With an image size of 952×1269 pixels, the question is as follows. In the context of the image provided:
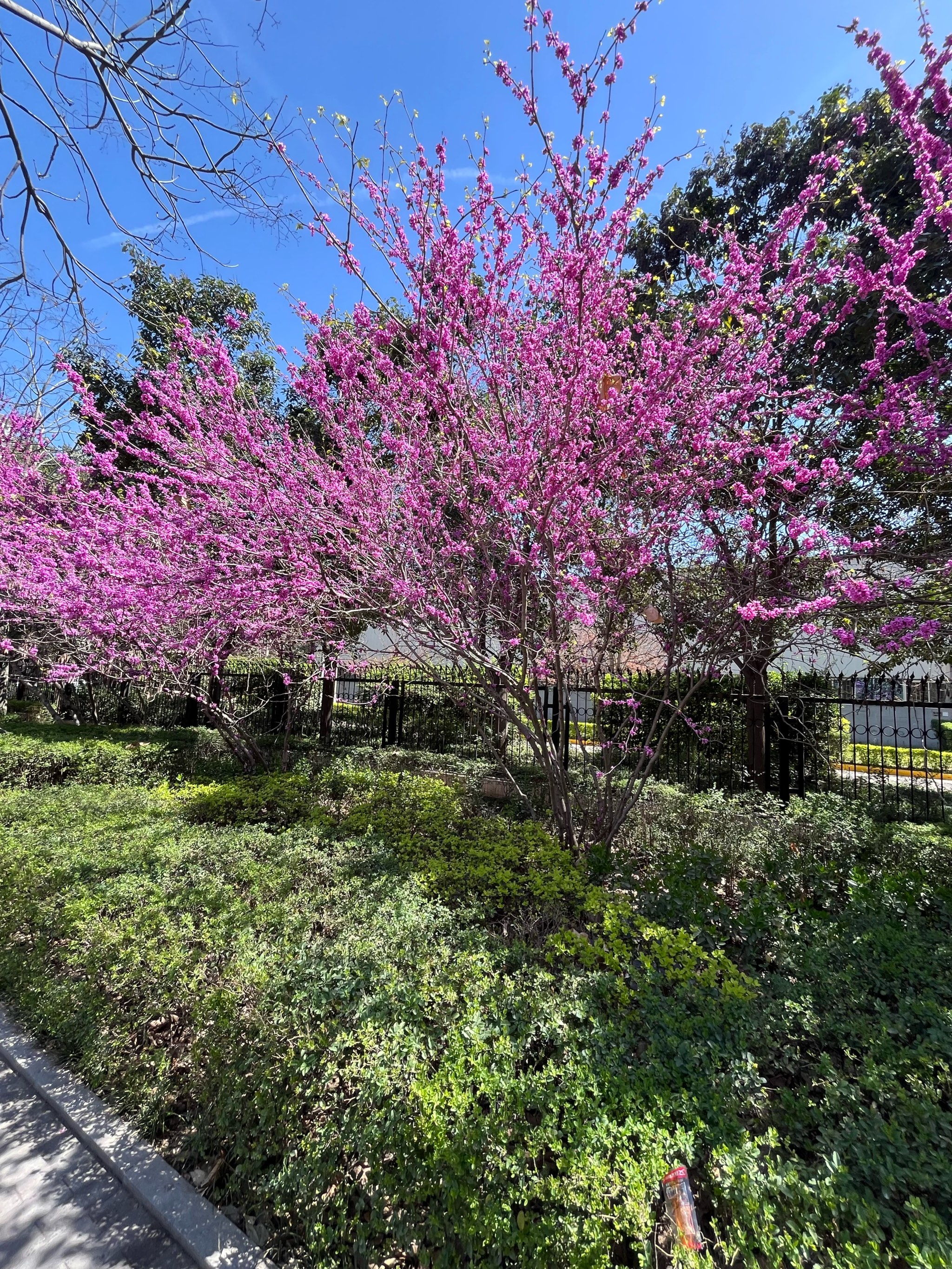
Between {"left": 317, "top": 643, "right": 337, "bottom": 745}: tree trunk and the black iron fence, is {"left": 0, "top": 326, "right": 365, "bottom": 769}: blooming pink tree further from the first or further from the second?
{"left": 317, "top": 643, "right": 337, "bottom": 745}: tree trunk

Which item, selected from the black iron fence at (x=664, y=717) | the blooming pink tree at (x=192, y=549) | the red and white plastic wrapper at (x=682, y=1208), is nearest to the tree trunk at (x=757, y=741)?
Result: the black iron fence at (x=664, y=717)

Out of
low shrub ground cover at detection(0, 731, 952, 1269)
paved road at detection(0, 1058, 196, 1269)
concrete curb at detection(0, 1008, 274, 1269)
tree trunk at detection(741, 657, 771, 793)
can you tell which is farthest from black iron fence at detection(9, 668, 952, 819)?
paved road at detection(0, 1058, 196, 1269)

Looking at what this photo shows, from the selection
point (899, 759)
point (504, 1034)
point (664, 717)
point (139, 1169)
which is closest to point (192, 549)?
point (139, 1169)

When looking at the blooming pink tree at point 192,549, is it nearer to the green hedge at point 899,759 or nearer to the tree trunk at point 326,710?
the tree trunk at point 326,710

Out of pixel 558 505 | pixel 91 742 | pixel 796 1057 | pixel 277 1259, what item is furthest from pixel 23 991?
pixel 91 742

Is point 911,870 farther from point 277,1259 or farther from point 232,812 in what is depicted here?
point 232,812

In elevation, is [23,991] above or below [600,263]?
below

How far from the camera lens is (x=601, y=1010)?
2297 mm

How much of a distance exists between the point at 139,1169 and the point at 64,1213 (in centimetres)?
23

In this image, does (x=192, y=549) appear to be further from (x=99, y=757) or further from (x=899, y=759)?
(x=899, y=759)

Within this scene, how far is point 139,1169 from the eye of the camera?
2.13m

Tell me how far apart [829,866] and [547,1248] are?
3.15m

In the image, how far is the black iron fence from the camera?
20.6 feet

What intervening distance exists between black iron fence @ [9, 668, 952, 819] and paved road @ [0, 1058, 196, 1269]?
320cm
